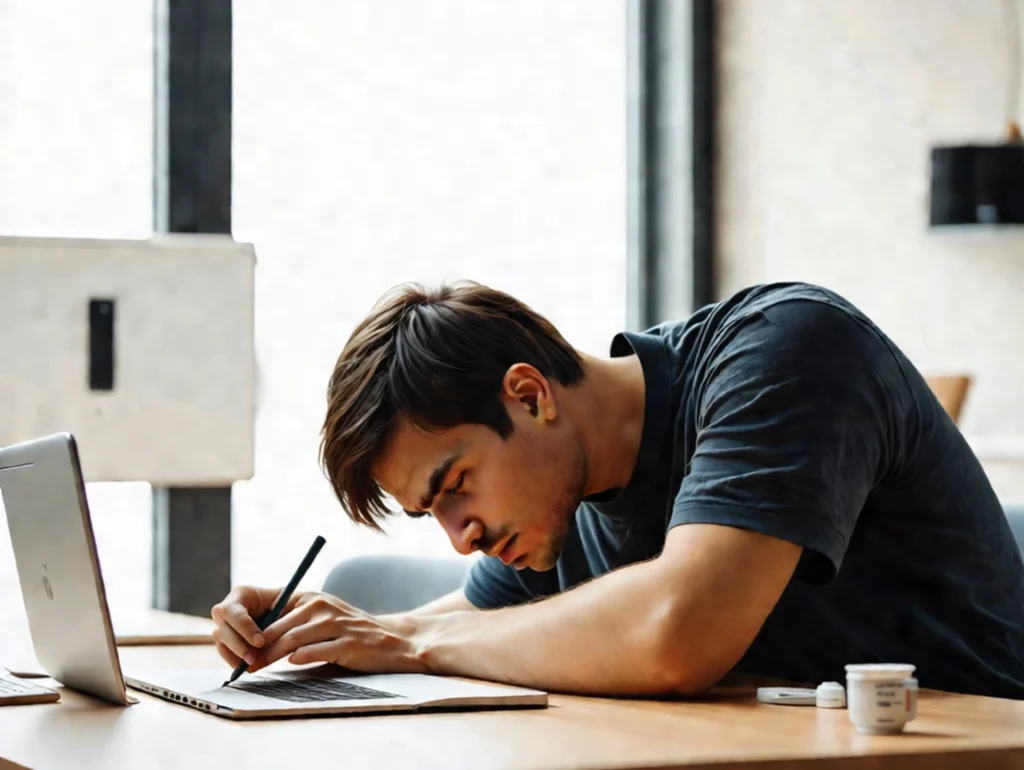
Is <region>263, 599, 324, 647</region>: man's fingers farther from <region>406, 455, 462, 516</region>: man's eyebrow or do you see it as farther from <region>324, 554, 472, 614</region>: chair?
<region>324, 554, 472, 614</region>: chair

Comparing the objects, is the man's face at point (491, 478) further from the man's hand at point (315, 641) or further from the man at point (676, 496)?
the man's hand at point (315, 641)

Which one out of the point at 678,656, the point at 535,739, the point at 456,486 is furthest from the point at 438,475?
the point at 535,739

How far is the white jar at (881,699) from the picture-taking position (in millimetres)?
1120

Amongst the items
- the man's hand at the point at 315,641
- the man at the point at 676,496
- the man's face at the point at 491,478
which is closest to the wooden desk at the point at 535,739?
the man at the point at 676,496

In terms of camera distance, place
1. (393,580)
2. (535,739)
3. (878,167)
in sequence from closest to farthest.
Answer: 1. (535,739)
2. (393,580)
3. (878,167)

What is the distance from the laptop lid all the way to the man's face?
1.24 ft

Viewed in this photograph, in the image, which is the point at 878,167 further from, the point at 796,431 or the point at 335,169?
the point at 796,431

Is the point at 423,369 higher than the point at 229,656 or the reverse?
higher

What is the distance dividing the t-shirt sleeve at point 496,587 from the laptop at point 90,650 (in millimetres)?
461

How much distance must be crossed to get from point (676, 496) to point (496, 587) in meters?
0.48

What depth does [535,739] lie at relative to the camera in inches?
A: 43.6

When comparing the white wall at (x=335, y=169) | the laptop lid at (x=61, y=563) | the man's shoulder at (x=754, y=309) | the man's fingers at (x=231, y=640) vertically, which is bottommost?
the man's fingers at (x=231, y=640)

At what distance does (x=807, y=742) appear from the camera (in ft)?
3.60

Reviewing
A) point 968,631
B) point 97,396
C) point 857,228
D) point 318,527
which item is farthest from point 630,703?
point 857,228
